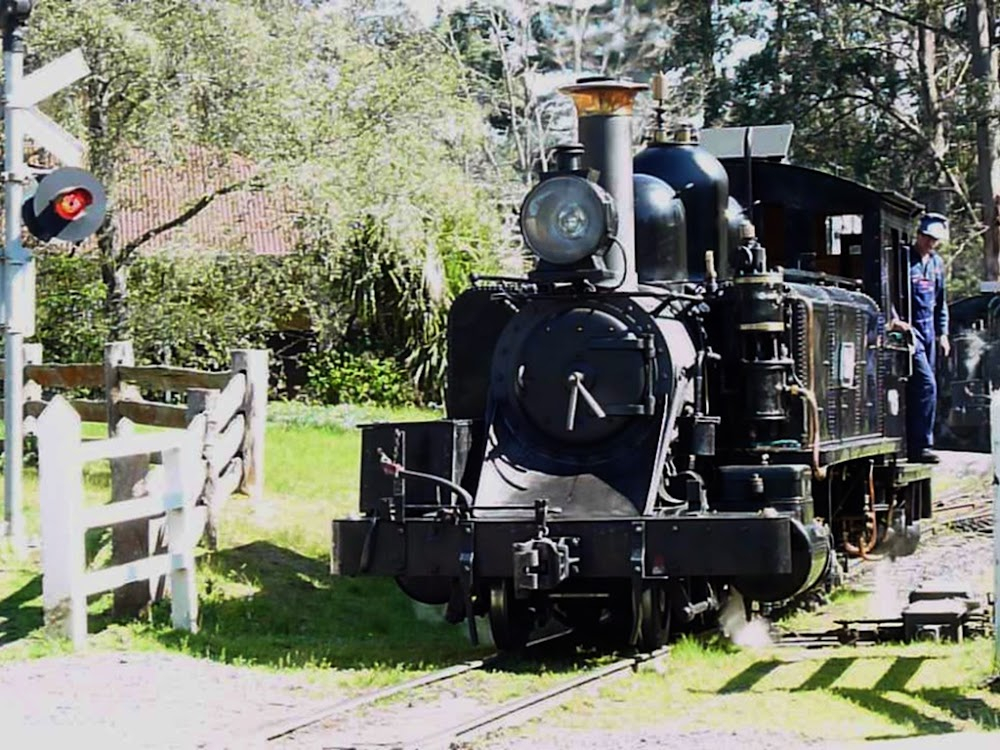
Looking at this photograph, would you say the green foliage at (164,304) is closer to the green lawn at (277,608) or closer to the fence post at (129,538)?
the green lawn at (277,608)

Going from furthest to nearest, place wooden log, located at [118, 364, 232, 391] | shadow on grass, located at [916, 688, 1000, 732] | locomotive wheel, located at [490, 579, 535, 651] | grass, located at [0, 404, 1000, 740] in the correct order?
1. wooden log, located at [118, 364, 232, 391]
2. locomotive wheel, located at [490, 579, 535, 651]
3. grass, located at [0, 404, 1000, 740]
4. shadow on grass, located at [916, 688, 1000, 732]

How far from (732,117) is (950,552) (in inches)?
635

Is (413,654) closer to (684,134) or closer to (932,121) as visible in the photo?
(684,134)

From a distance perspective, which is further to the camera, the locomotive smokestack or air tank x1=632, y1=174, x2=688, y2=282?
air tank x1=632, y1=174, x2=688, y2=282

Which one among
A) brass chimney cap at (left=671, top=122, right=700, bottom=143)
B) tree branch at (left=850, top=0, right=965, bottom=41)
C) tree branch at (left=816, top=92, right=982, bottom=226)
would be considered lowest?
brass chimney cap at (left=671, top=122, right=700, bottom=143)

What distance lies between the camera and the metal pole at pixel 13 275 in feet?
37.5

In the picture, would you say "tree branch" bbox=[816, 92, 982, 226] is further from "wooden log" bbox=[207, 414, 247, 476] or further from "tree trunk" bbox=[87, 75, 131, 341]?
"wooden log" bbox=[207, 414, 247, 476]

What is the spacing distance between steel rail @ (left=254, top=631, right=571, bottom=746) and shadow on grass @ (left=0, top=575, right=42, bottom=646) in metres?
2.53

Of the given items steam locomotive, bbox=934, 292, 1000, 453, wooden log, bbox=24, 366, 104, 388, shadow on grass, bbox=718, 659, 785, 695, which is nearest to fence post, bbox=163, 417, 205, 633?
shadow on grass, bbox=718, 659, 785, 695

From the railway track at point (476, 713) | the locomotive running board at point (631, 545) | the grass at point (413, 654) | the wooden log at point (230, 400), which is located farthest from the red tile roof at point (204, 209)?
the locomotive running board at point (631, 545)

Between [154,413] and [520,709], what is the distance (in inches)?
250

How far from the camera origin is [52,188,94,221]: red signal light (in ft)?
37.1

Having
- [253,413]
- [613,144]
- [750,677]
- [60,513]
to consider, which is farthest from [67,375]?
[750,677]

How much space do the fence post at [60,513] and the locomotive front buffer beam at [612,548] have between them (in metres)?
1.92
